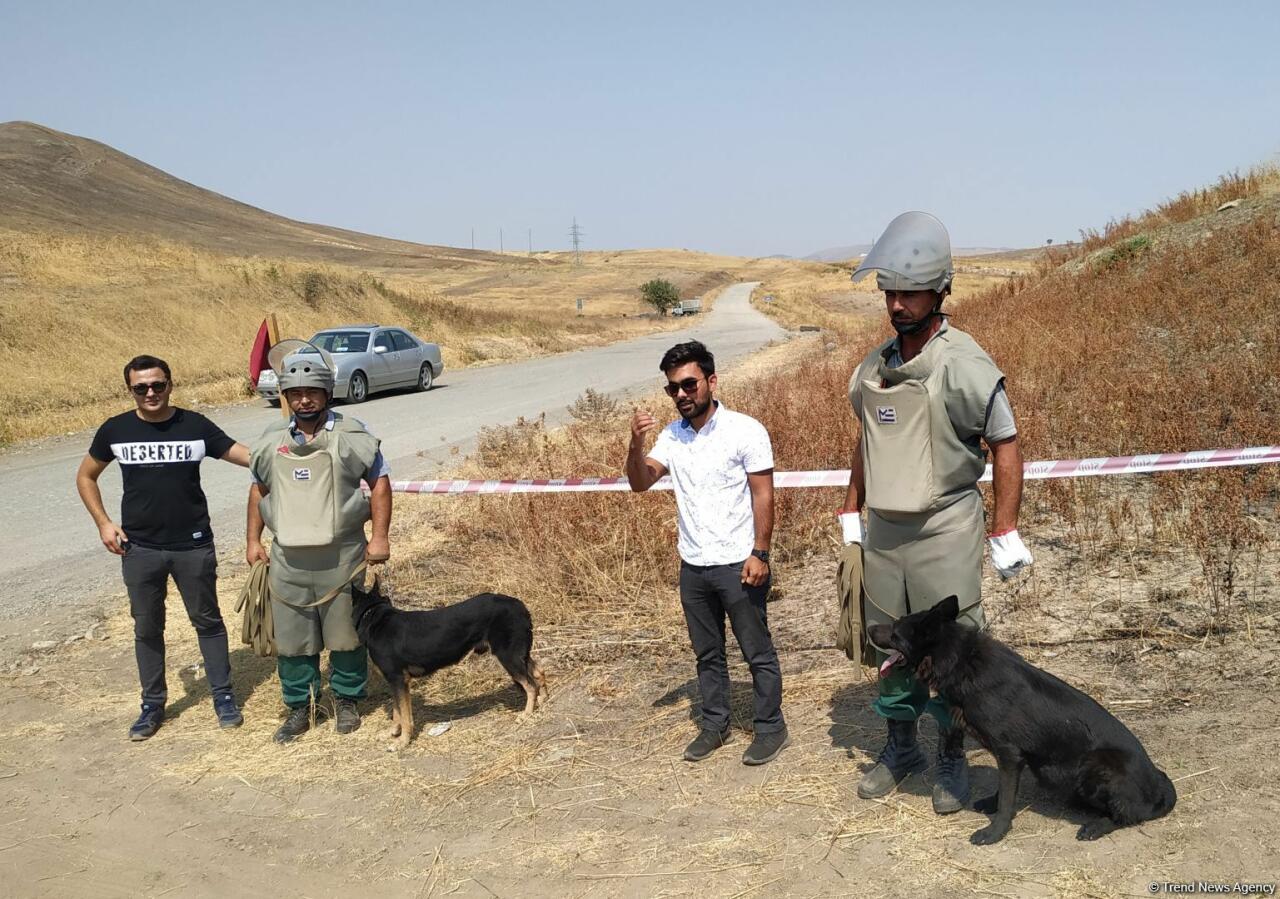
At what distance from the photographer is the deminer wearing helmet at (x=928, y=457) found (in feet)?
11.0

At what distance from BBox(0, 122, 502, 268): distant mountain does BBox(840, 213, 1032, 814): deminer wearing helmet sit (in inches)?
2352

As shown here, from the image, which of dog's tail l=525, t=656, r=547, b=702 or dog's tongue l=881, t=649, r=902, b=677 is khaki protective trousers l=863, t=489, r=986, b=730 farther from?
dog's tail l=525, t=656, r=547, b=702

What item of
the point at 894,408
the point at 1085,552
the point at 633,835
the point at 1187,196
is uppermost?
the point at 1187,196

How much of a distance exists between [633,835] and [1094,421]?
584 centimetres

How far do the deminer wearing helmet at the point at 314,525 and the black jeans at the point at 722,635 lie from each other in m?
1.59

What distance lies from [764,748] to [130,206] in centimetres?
9830

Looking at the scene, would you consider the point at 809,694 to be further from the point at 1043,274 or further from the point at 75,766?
the point at 1043,274

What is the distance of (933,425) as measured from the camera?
3420 millimetres

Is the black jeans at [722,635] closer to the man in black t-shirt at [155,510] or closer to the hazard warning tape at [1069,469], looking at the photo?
the hazard warning tape at [1069,469]

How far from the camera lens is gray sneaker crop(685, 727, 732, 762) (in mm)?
4309

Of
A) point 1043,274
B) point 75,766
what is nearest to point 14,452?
point 75,766

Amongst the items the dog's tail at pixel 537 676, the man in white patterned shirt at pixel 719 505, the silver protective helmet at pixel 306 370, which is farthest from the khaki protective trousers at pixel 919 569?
the silver protective helmet at pixel 306 370

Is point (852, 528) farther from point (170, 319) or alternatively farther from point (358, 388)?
point (170, 319)

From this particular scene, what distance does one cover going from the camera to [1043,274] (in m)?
17.8
